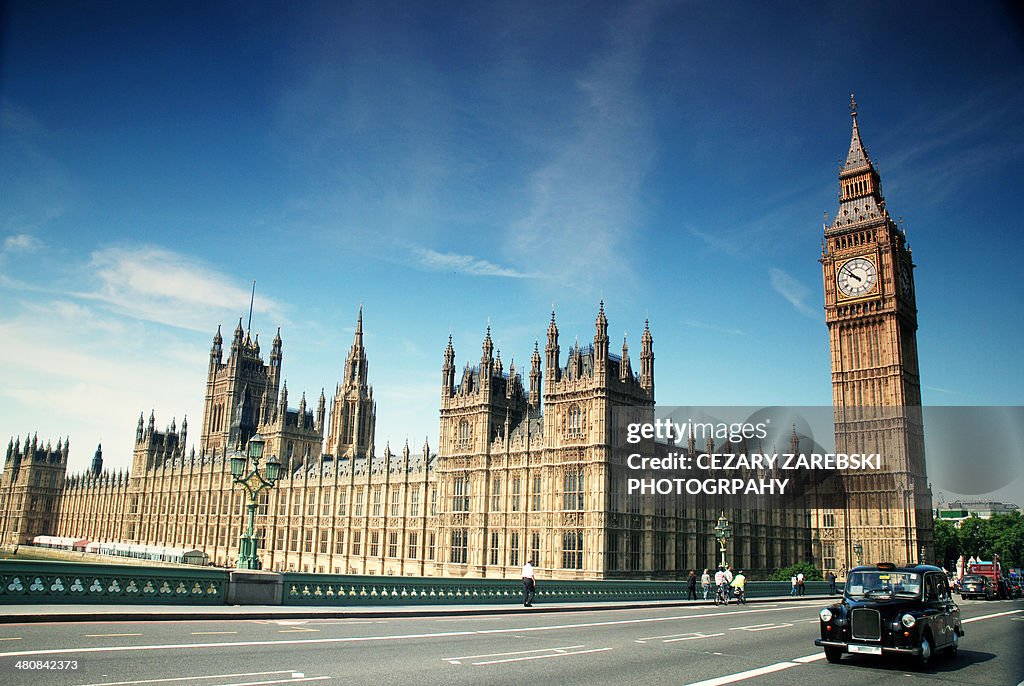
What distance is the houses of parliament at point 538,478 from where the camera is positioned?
184ft

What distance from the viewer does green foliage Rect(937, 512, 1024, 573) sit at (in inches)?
4163

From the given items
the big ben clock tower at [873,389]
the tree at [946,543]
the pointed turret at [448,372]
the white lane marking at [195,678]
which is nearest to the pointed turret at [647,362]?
the pointed turret at [448,372]

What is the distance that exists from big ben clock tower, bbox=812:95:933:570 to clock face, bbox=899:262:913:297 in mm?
136

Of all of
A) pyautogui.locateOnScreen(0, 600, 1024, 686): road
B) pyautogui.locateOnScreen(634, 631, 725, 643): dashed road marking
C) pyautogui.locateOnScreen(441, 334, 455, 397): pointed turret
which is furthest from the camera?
pyautogui.locateOnScreen(441, 334, 455, 397): pointed turret

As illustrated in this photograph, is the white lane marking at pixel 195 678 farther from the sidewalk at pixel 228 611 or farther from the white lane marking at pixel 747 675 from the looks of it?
the sidewalk at pixel 228 611

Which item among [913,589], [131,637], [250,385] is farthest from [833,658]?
[250,385]

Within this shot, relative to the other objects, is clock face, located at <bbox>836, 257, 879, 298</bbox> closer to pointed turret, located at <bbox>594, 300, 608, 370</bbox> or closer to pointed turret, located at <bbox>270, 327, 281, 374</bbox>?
pointed turret, located at <bbox>594, 300, 608, 370</bbox>

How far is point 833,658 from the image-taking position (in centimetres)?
1670

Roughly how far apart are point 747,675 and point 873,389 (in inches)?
2960

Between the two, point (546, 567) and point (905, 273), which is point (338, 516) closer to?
point (546, 567)

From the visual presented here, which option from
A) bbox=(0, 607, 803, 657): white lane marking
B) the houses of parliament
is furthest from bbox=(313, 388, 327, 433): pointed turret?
bbox=(0, 607, 803, 657): white lane marking

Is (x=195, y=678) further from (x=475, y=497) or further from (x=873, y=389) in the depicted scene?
(x=873, y=389)

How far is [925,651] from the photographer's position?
15.9m

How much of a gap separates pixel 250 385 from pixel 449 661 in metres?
128
